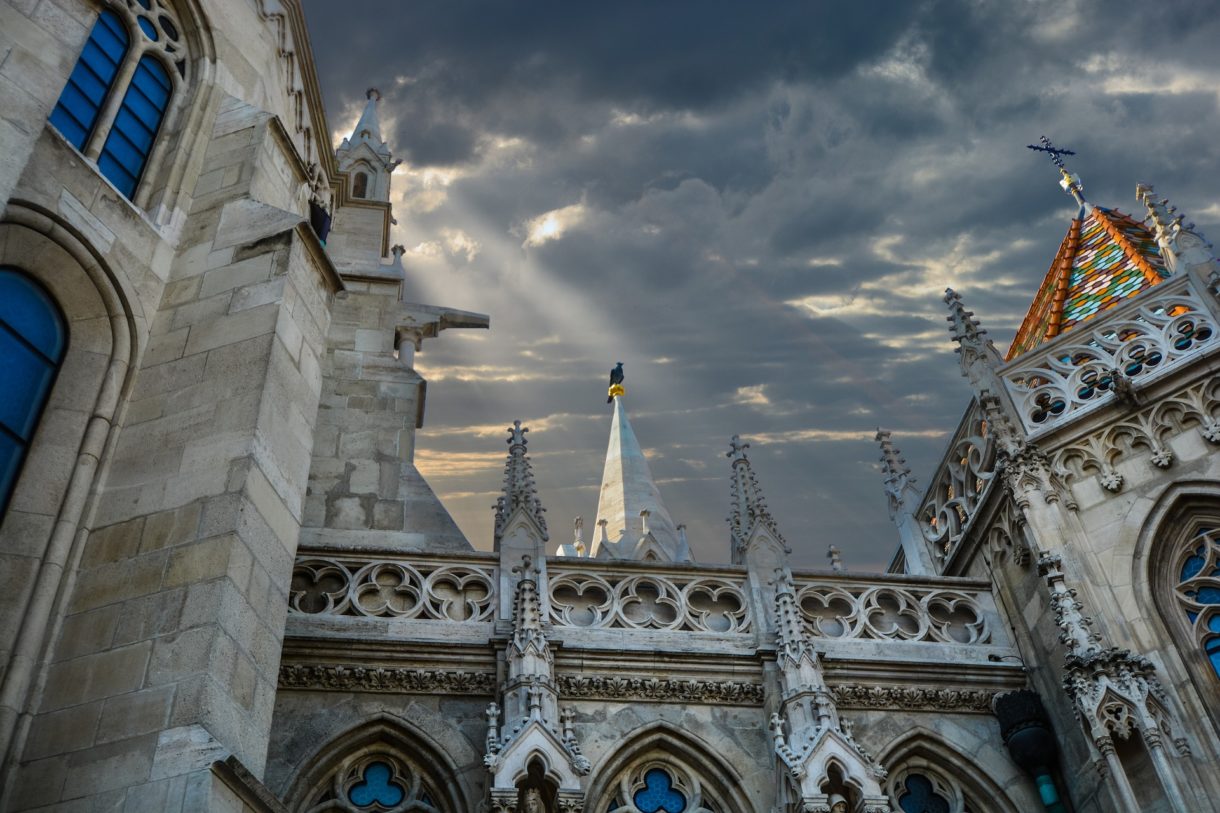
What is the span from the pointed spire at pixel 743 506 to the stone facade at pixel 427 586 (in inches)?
1.6

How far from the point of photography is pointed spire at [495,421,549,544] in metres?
11.4

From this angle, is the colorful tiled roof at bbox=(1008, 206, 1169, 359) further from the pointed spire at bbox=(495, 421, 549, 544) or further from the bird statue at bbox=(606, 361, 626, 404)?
the bird statue at bbox=(606, 361, 626, 404)

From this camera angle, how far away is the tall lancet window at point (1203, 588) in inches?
387

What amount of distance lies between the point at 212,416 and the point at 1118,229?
12570 mm

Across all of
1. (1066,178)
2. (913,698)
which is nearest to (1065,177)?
(1066,178)

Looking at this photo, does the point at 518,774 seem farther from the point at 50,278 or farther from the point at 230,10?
the point at 230,10

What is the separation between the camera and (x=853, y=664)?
10.8 meters

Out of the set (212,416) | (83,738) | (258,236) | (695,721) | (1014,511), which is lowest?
(83,738)

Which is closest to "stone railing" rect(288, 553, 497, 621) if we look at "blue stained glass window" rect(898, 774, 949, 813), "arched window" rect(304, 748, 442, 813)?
"arched window" rect(304, 748, 442, 813)

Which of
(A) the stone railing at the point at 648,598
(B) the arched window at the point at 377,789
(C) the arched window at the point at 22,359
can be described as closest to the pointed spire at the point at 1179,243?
(A) the stone railing at the point at 648,598

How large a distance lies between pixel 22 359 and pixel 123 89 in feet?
10.7

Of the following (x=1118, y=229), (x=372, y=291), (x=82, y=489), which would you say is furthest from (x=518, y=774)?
(x=1118, y=229)

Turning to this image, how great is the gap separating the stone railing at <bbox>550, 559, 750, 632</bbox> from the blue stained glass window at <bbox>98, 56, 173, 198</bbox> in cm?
511

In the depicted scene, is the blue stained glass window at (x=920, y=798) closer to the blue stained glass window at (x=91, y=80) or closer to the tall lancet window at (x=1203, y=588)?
the tall lancet window at (x=1203, y=588)
